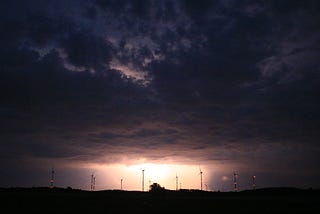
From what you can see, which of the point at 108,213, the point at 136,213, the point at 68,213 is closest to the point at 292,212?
the point at 136,213

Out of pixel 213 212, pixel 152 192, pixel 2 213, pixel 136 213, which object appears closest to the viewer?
pixel 2 213

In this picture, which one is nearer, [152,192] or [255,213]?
[255,213]

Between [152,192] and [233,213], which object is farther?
[152,192]

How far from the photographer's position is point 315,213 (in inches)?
2972

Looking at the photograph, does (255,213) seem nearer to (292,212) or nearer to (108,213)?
(292,212)

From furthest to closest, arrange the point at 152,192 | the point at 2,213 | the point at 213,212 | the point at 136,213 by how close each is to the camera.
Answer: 1. the point at 152,192
2. the point at 213,212
3. the point at 136,213
4. the point at 2,213

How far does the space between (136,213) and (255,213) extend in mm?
24929

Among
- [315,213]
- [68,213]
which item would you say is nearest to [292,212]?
[315,213]

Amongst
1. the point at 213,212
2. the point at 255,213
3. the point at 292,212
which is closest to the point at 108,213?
the point at 213,212

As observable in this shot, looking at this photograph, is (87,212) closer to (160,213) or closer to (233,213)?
(160,213)

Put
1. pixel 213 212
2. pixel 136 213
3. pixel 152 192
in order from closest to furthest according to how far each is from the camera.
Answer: pixel 136 213, pixel 213 212, pixel 152 192

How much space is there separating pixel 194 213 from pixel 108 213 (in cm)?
1777

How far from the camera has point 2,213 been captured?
66875mm

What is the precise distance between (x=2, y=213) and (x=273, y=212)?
54954mm
